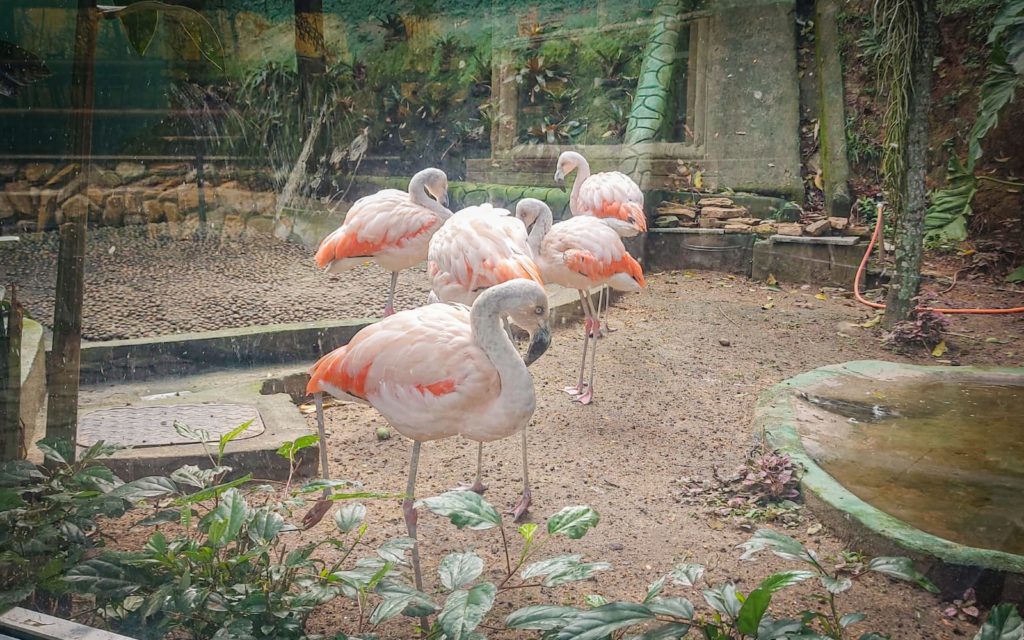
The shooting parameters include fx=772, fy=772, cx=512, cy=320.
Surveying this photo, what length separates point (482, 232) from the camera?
297cm

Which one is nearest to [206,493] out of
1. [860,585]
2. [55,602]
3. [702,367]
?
[55,602]

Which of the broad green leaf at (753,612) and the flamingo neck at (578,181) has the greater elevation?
the flamingo neck at (578,181)

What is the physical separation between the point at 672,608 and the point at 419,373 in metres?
0.98

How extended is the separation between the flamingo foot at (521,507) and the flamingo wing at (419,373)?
1.38ft

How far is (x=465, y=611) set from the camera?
4.66 feet

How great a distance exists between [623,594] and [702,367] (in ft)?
3.69

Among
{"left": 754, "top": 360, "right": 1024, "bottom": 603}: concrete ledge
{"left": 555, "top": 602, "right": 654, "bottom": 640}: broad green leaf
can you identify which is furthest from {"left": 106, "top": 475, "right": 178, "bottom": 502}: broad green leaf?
{"left": 754, "top": 360, "right": 1024, "bottom": 603}: concrete ledge

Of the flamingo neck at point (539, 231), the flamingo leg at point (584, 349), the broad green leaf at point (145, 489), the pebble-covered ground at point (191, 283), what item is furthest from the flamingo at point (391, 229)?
the broad green leaf at point (145, 489)

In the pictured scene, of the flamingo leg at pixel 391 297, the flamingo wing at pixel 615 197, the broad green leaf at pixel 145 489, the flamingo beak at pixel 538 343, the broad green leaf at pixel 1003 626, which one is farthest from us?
the flamingo leg at pixel 391 297

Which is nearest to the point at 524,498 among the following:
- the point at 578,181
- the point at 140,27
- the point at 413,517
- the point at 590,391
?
the point at 413,517

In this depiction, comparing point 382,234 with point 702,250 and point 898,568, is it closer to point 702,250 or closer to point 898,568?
point 702,250

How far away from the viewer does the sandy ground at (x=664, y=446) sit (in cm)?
187

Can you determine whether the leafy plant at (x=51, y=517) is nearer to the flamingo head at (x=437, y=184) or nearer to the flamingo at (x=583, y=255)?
the flamingo head at (x=437, y=184)

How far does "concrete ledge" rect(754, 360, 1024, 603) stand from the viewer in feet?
5.48
